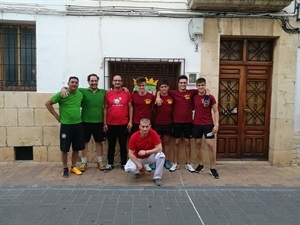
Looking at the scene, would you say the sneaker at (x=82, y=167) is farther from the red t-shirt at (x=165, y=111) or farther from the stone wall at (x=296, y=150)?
the stone wall at (x=296, y=150)

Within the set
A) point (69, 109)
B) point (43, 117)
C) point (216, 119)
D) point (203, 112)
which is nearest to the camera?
point (69, 109)

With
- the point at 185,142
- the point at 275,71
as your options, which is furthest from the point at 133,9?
the point at 275,71

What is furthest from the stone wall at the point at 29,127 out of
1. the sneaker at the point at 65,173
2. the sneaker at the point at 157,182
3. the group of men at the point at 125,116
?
the sneaker at the point at 157,182

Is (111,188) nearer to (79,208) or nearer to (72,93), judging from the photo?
(79,208)

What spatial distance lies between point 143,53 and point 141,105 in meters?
1.27

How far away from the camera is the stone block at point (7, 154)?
21.2ft

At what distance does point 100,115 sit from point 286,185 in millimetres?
3820

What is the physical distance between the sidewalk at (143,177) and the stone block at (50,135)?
47cm

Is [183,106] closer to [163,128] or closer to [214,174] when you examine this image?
[163,128]

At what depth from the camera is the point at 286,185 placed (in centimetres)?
530

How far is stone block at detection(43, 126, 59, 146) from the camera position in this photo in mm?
6480

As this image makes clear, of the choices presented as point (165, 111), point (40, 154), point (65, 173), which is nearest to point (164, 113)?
point (165, 111)

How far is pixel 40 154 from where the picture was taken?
6516 millimetres

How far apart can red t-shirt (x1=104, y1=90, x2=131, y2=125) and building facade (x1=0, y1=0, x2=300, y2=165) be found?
68cm
